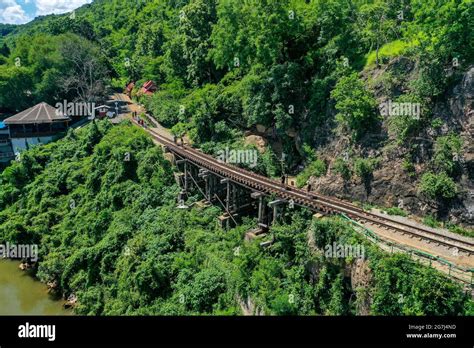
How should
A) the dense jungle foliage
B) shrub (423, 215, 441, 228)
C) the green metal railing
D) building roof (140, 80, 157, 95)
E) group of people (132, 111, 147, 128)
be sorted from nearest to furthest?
1. the green metal railing
2. the dense jungle foliage
3. shrub (423, 215, 441, 228)
4. group of people (132, 111, 147, 128)
5. building roof (140, 80, 157, 95)

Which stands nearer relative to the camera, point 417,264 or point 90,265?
point 417,264

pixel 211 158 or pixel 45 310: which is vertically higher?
pixel 211 158

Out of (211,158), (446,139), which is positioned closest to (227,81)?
(211,158)

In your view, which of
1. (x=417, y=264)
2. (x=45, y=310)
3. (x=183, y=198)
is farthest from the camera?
(x=183, y=198)

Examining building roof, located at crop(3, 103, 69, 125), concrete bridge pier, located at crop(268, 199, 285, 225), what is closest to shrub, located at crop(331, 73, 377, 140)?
concrete bridge pier, located at crop(268, 199, 285, 225)

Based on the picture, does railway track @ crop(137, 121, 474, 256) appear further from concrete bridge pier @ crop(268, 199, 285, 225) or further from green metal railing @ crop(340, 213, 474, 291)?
green metal railing @ crop(340, 213, 474, 291)
